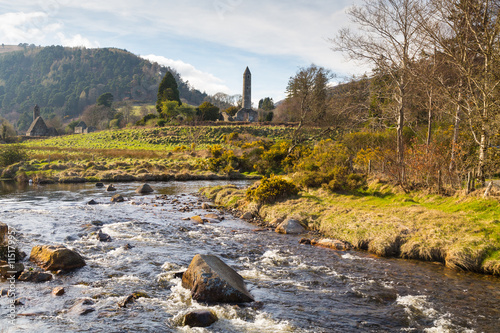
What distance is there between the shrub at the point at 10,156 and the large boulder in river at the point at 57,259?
1346 inches

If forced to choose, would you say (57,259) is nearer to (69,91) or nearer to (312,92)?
(312,92)

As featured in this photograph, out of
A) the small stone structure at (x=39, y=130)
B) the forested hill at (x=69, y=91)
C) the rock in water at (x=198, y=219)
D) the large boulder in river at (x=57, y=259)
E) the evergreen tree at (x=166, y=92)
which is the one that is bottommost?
the rock in water at (x=198, y=219)

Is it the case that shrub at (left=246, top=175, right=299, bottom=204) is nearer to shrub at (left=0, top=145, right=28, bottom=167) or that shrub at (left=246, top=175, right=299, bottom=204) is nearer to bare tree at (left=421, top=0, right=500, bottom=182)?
bare tree at (left=421, top=0, right=500, bottom=182)

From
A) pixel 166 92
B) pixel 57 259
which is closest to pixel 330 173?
pixel 57 259

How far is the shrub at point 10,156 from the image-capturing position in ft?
120

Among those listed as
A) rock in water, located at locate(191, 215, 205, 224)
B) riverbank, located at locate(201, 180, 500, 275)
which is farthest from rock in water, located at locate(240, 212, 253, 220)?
rock in water, located at locate(191, 215, 205, 224)

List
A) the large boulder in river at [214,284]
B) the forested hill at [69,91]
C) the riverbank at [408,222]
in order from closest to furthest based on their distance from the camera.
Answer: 1. the large boulder in river at [214,284]
2. the riverbank at [408,222]
3. the forested hill at [69,91]

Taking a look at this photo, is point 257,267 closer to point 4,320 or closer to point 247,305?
point 247,305

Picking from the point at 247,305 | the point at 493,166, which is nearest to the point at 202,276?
the point at 247,305

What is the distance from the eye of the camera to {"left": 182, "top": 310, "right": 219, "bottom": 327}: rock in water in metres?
6.66

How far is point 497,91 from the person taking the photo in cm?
1194

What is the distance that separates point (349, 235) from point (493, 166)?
6038 mm

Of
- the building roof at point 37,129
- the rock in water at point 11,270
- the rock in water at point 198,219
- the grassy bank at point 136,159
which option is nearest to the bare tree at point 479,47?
the rock in water at point 198,219

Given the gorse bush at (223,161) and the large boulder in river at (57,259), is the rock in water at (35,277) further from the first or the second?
the gorse bush at (223,161)
